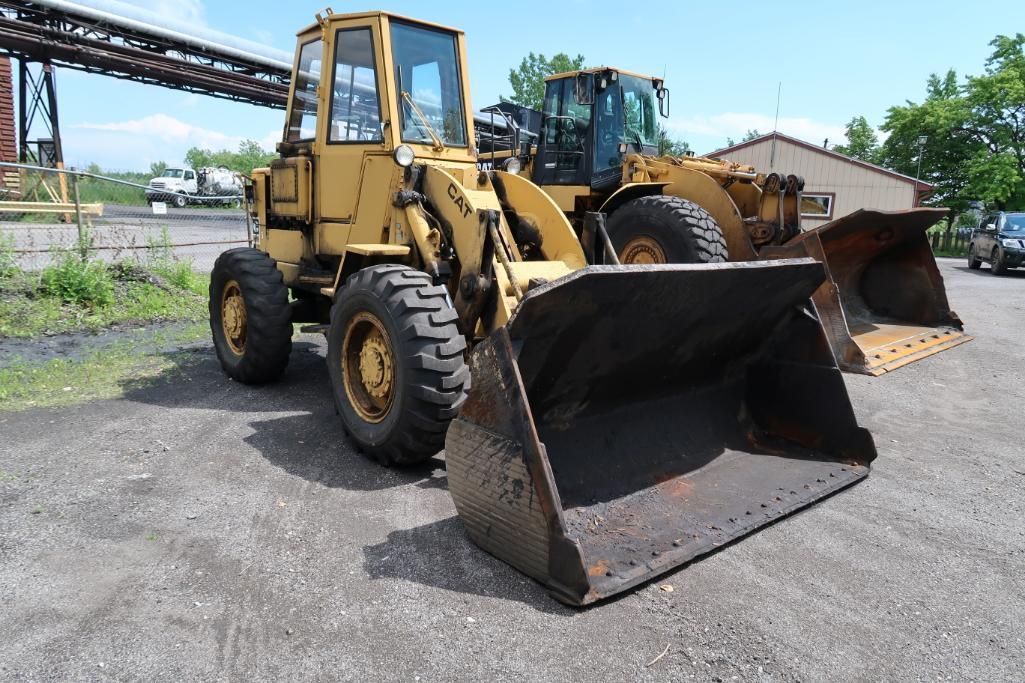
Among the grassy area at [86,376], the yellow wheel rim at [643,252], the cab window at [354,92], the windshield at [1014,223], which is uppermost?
the cab window at [354,92]

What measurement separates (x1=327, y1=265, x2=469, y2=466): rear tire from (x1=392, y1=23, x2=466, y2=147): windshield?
1.62 m

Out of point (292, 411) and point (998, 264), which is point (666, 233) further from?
point (998, 264)

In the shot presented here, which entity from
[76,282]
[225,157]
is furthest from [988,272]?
[225,157]

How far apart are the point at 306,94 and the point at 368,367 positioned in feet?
9.72

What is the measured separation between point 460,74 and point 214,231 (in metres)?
15.0

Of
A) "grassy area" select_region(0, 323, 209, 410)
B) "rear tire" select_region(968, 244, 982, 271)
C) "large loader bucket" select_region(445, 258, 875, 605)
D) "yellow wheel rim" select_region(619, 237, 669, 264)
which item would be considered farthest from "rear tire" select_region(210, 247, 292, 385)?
"rear tire" select_region(968, 244, 982, 271)

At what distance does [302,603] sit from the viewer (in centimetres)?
294

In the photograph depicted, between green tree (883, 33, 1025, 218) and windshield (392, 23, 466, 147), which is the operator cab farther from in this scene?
green tree (883, 33, 1025, 218)

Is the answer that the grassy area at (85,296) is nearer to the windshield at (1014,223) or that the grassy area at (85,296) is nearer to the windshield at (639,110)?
the windshield at (639,110)

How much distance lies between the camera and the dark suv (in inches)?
734

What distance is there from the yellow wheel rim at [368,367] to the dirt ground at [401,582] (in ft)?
1.24

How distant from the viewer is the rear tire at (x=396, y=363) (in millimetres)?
4043

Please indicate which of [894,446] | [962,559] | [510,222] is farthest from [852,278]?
[962,559]

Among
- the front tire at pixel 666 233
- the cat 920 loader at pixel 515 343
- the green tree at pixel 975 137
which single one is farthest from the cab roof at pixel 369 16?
the green tree at pixel 975 137
